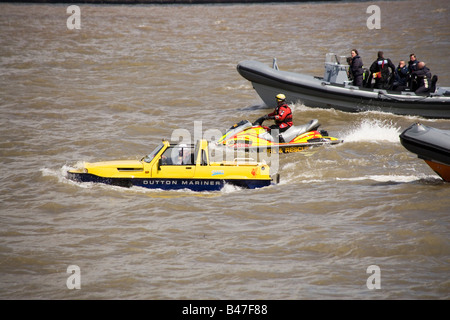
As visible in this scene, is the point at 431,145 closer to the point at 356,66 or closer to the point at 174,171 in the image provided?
the point at 174,171

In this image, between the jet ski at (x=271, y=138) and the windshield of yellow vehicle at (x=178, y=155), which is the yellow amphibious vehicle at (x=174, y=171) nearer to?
the windshield of yellow vehicle at (x=178, y=155)

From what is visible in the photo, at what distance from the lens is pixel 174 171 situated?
10.8 meters

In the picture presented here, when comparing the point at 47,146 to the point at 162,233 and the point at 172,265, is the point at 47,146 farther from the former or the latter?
the point at 172,265

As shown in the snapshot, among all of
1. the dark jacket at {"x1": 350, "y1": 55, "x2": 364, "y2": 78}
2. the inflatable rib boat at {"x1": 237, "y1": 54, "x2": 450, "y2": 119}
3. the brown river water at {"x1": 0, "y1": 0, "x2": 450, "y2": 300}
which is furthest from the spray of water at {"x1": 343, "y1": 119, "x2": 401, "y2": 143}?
the dark jacket at {"x1": 350, "y1": 55, "x2": 364, "y2": 78}

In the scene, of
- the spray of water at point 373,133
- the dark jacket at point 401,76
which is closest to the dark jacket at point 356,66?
the dark jacket at point 401,76

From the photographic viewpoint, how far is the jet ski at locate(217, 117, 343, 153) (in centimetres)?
1349

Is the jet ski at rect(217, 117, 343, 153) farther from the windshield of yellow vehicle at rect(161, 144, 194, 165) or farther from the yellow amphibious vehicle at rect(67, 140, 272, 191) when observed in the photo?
the windshield of yellow vehicle at rect(161, 144, 194, 165)

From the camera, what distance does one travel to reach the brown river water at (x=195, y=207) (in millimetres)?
8125

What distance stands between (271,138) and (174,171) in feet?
11.9

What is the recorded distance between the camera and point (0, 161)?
13.8 m

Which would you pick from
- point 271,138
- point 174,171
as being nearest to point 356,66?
point 271,138

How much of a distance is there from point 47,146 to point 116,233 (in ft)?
19.8
